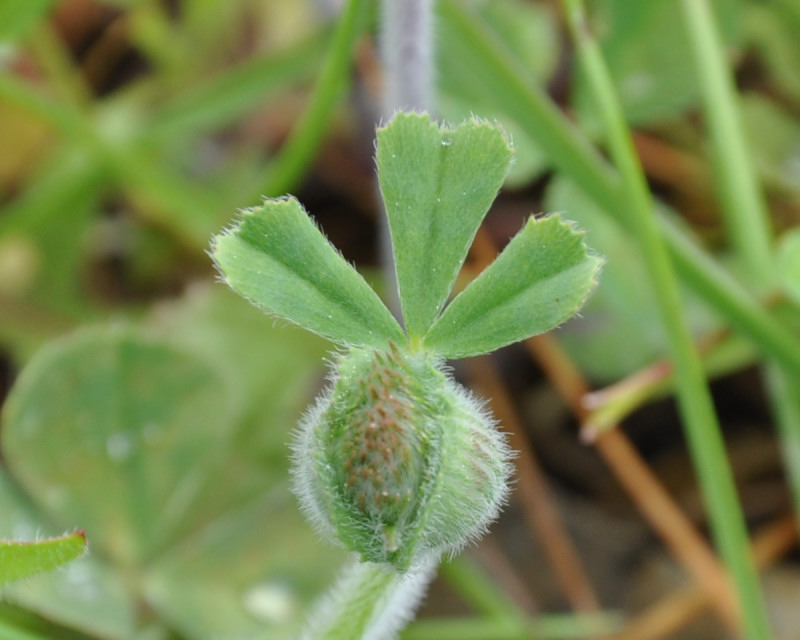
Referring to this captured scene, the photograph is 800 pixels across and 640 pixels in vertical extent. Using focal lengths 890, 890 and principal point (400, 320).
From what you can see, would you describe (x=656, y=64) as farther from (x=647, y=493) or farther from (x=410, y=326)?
(x=410, y=326)

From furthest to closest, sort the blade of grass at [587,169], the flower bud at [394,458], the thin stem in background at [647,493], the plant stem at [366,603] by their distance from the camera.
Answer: the thin stem in background at [647,493] → the blade of grass at [587,169] → the plant stem at [366,603] → the flower bud at [394,458]

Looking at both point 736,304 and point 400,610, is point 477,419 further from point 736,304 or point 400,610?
point 736,304

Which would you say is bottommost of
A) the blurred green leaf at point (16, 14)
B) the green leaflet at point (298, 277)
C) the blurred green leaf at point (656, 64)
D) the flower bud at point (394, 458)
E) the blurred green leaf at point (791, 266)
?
the flower bud at point (394, 458)

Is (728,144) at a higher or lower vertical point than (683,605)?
higher

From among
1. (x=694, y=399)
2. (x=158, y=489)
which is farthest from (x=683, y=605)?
(x=158, y=489)

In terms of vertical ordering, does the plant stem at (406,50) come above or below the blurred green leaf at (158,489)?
above

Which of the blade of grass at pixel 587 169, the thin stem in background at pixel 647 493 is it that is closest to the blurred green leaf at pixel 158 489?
the thin stem in background at pixel 647 493

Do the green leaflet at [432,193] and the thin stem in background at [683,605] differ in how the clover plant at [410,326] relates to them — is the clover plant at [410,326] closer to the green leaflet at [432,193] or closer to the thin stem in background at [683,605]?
the green leaflet at [432,193]
